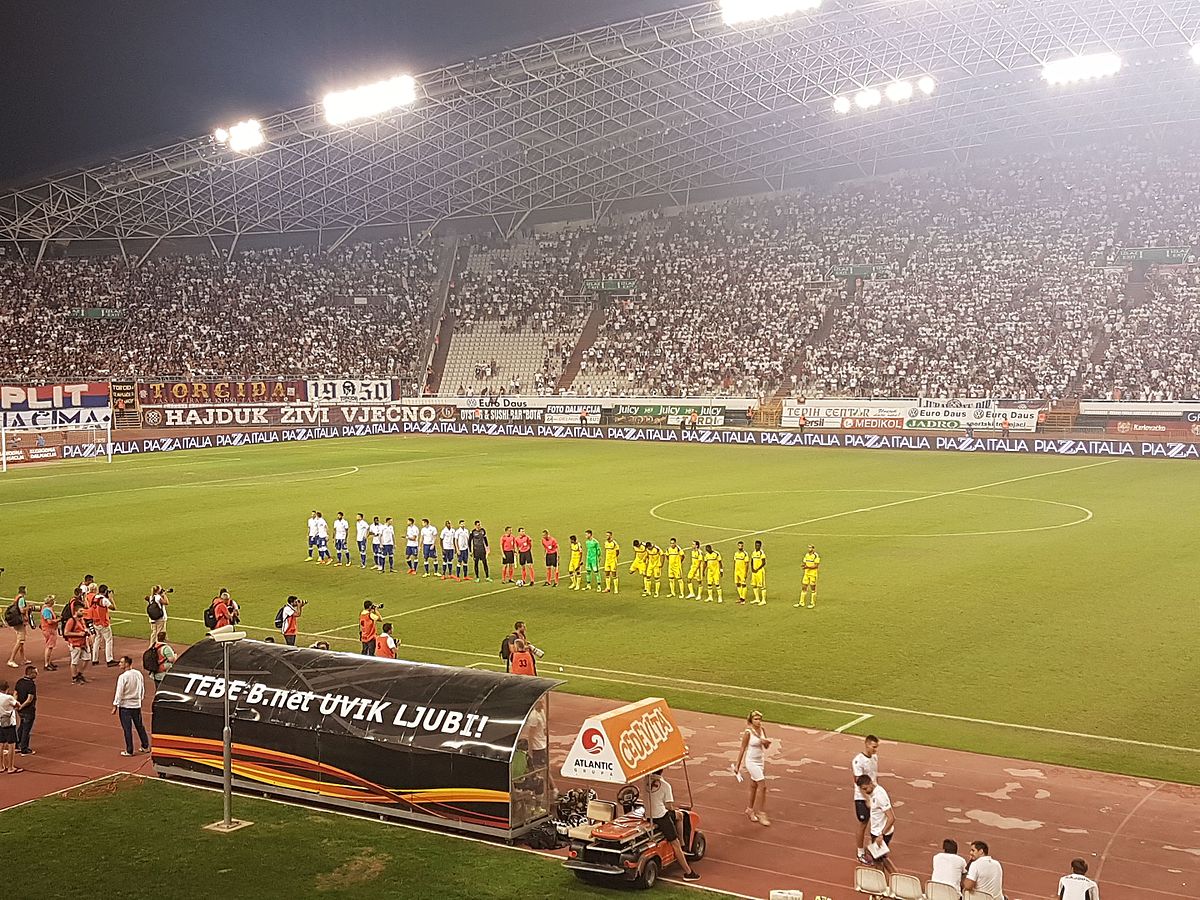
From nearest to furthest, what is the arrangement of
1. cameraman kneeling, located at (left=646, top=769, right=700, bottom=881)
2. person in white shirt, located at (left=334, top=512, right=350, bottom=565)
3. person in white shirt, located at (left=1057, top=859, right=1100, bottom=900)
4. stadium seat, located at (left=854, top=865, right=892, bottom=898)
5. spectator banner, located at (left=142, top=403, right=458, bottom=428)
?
person in white shirt, located at (left=1057, top=859, right=1100, bottom=900) → stadium seat, located at (left=854, top=865, right=892, bottom=898) → cameraman kneeling, located at (left=646, top=769, right=700, bottom=881) → person in white shirt, located at (left=334, top=512, right=350, bottom=565) → spectator banner, located at (left=142, top=403, right=458, bottom=428)

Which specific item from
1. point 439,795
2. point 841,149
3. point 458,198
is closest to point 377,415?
point 458,198

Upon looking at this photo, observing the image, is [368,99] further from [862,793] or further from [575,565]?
[862,793]

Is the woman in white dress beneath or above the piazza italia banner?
beneath

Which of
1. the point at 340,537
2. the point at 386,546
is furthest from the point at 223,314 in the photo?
the point at 386,546

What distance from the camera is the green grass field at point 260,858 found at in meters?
12.2

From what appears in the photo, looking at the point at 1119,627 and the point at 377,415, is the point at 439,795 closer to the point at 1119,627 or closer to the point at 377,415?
the point at 1119,627

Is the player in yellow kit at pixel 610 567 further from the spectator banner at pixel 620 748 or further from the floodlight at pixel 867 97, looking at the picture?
the floodlight at pixel 867 97

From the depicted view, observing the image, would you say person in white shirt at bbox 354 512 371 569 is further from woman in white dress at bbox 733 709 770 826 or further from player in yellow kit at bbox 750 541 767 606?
woman in white dress at bbox 733 709 770 826

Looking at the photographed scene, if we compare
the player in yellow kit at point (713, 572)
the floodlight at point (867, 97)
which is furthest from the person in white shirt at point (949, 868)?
the floodlight at point (867, 97)

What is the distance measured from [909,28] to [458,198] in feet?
126

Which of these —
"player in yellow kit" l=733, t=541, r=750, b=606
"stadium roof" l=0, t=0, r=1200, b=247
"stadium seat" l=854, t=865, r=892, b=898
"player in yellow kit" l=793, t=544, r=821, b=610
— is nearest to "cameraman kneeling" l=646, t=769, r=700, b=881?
"stadium seat" l=854, t=865, r=892, b=898

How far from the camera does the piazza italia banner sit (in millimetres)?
60688

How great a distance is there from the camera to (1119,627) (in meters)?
23.0

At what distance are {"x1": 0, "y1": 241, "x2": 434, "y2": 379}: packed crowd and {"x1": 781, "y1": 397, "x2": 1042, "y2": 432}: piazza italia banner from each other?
102 ft
